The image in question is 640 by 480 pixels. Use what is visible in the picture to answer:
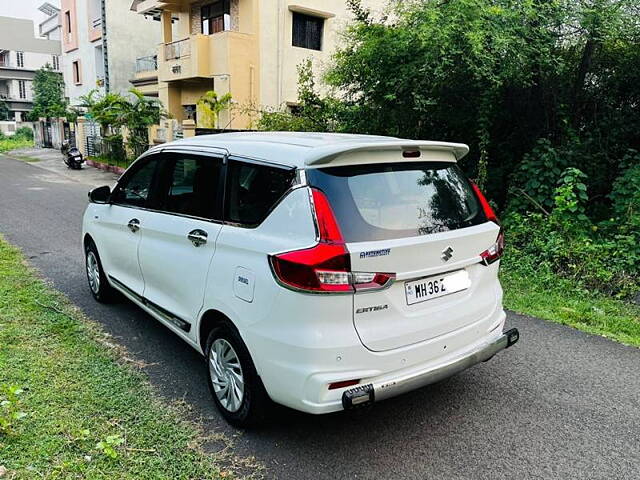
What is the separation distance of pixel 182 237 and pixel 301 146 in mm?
1175

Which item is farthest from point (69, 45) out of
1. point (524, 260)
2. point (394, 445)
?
point (394, 445)

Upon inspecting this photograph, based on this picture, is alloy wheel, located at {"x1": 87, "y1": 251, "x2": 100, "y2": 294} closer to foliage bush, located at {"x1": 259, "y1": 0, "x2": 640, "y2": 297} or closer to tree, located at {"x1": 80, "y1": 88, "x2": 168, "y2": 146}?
foliage bush, located at {"x1": 259, "y1": 0, "x2": 640, "y2": 297}

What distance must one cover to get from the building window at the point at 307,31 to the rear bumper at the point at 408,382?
1886cm

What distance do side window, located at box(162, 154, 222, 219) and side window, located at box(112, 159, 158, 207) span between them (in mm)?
352

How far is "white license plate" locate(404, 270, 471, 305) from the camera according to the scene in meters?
2.96

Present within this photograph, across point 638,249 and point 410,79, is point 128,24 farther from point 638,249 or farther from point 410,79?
point 638,249

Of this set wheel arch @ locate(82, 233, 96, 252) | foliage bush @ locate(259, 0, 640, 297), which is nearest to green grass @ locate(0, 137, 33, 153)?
wheel arch @ locate(82, 233, 96, 252)

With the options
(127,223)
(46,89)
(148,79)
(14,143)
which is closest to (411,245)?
(127,223)

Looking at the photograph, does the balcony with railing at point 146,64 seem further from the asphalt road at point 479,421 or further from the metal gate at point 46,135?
the asphalt road at point 479,421

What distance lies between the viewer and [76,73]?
34438 millimetres

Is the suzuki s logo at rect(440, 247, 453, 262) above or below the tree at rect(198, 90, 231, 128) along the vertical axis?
below

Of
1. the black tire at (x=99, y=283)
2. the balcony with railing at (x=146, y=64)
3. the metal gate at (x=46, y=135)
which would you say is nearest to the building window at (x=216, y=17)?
the balcony with railing at (x=146, y=64)

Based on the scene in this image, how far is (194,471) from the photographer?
2.86 meters

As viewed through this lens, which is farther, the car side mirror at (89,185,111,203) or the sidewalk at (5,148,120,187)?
the sidewalk at (5,148,120,187)
